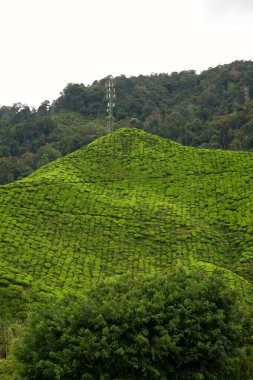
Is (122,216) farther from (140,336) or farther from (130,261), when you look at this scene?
(140,336)

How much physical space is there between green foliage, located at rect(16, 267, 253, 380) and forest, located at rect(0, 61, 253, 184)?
134 feet

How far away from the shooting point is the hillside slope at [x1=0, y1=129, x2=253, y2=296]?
21344 mm

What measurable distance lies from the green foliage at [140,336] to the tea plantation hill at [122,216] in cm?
706

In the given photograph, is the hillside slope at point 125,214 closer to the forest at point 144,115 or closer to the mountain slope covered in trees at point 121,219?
the mountain slope covered in trees at point 121,219

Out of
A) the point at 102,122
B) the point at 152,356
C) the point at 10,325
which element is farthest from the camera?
the point at 102,122

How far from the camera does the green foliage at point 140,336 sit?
419 inches

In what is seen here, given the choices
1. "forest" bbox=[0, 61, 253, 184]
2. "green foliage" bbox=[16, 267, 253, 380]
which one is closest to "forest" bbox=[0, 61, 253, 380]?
"green foliage" bbox=[16, 267, 253, 380]

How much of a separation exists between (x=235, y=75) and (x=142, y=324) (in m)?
67.8

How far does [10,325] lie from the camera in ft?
51.8

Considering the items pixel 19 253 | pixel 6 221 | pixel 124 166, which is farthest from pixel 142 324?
pixel 124 166

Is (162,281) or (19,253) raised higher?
(162,281)

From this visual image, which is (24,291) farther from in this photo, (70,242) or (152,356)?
(152,356)

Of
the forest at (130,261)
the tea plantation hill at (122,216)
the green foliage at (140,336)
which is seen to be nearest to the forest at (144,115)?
the forest at (130,261)

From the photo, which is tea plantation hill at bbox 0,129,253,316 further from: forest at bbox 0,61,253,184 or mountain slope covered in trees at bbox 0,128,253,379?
forest at bbox 0,61,253,184
